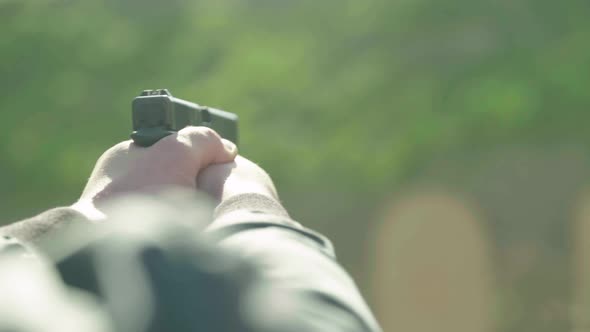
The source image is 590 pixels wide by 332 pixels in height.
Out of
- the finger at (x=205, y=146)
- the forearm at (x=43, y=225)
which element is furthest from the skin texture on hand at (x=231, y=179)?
the forearm at (x=43, y=225)

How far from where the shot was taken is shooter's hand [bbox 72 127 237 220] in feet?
2.40

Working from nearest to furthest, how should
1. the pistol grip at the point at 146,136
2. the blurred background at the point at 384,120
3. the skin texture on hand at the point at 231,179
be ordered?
the skin texture on hand at the point at 231,179 → the pistol grip at the point at 146,136 → the blurred background at the point at 384,120

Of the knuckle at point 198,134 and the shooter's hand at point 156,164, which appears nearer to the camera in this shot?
the shooter's hand at point 156,164

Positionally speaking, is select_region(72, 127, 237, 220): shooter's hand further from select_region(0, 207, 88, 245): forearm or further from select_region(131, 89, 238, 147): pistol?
select_region(0, 207, 88, 245): forearm

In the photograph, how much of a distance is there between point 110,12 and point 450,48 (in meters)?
1.92

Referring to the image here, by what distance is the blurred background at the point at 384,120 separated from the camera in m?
4.43

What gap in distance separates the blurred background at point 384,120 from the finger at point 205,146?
355cm

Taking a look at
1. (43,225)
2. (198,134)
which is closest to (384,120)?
(198,134)

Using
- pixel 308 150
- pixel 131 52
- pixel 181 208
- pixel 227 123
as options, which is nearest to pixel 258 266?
pixel 181 208

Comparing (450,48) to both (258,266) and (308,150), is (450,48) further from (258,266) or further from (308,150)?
(258,266)

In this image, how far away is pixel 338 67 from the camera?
477 centimetres

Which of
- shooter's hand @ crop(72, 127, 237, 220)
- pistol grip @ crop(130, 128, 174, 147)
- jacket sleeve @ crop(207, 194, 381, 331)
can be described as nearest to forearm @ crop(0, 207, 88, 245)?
jacket sleeve @ crop(207, 194, 381, 331)

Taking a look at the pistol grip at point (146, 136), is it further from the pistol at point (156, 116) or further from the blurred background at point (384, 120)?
the blurred background at point (384, 120)

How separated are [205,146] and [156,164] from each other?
0.33 ft
